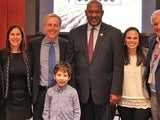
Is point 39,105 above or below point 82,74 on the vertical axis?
below

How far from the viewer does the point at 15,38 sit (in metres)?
3.30

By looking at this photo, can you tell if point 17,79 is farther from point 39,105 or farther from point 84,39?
point 84,39

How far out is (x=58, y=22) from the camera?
11.2ft

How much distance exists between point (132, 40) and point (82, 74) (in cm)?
57

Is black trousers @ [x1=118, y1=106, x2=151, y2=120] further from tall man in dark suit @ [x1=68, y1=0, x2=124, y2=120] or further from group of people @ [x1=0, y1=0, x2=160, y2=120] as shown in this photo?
tall man in dark suit @ [x1=68, y1=0, x2=124, y2=120]

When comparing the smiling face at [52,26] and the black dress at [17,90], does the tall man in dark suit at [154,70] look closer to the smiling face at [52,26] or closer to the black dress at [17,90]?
the smiling face at [52,26]

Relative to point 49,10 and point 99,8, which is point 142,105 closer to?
point 99,8

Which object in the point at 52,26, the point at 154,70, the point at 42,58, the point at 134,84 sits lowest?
the point at 134,84

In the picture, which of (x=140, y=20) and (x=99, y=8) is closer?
(x=99, y=8)

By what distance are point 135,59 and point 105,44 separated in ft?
1.04

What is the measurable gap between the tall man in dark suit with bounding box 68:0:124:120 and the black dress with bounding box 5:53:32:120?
46 centimetres

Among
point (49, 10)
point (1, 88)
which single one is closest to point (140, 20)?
point (49, 10)

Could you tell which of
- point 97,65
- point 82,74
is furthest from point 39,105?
point 97,65

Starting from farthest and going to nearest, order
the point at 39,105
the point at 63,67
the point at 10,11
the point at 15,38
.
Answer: the point at 10,11
the point at 39,105
the point at 15,38
the point at 63,67
